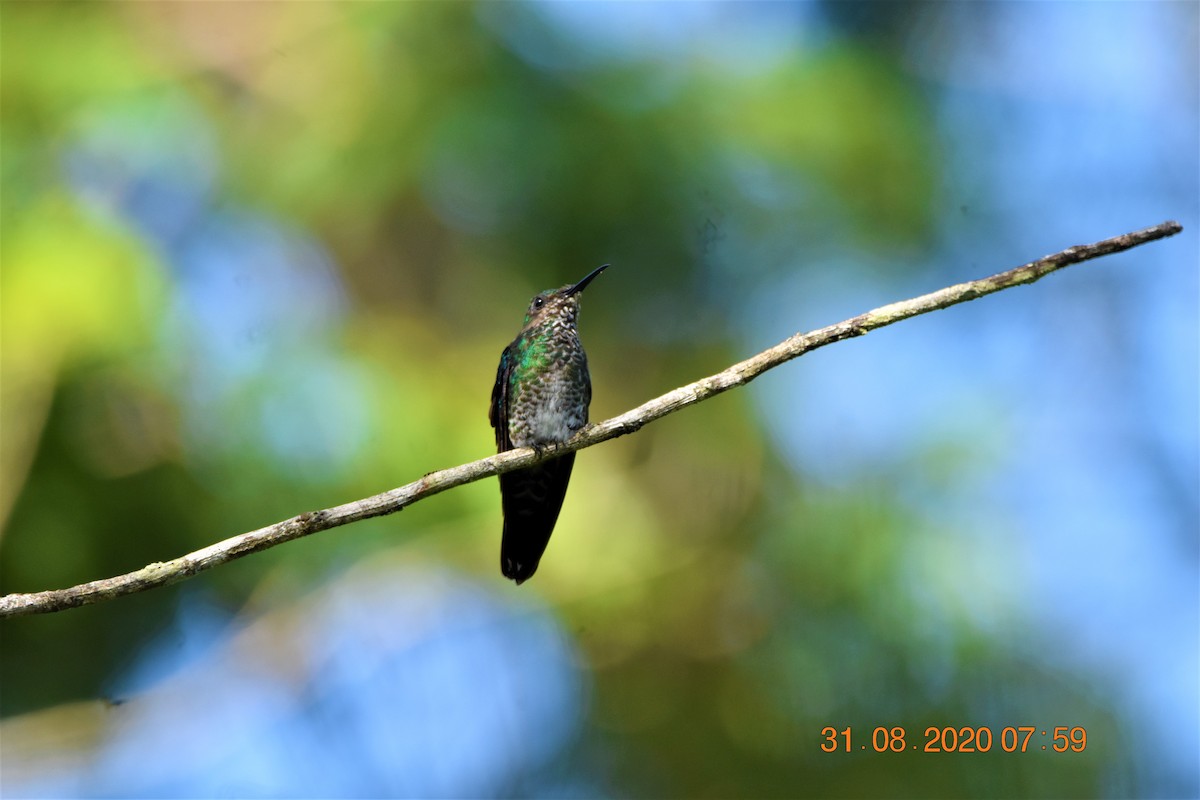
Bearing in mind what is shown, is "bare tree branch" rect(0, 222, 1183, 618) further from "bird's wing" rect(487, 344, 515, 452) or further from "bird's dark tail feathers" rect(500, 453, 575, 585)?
"bird's wing" rect(487, 344, 515, 452)

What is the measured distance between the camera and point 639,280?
21.5 feet

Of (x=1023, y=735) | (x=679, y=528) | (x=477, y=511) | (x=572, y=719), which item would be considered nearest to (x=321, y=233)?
(x=477, y=511)

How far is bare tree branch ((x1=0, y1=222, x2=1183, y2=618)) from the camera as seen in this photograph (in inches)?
104

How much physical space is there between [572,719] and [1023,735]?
2.04m

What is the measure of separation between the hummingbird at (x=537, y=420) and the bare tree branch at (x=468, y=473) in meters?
1.14

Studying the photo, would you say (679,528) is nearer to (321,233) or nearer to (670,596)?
(670,596)
